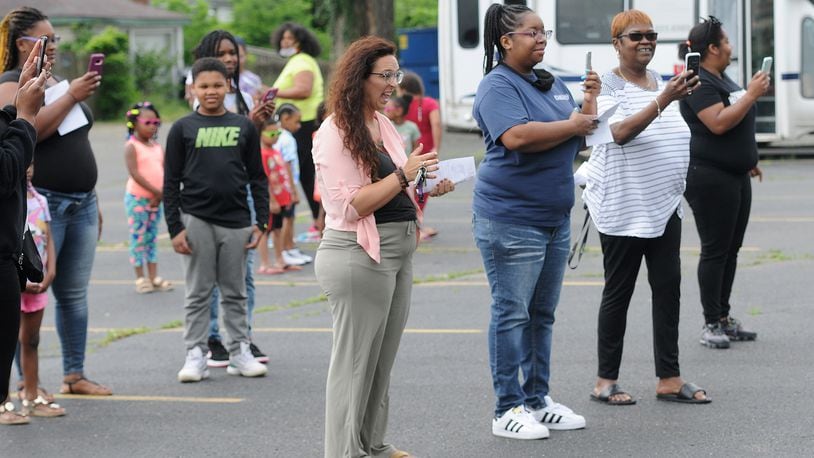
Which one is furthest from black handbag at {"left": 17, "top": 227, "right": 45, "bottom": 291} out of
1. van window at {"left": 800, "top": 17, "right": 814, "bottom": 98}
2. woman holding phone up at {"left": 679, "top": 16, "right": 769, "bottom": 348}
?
van window at {"left": 800, "top": 17, "right": 814, "bottom": 98}

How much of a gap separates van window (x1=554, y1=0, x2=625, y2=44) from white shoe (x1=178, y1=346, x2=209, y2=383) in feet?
43.8

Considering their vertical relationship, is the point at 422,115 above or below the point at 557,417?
above

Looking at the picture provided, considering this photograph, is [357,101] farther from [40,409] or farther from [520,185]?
[40,409]

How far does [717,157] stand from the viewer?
24.1ft

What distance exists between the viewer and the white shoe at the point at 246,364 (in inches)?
295

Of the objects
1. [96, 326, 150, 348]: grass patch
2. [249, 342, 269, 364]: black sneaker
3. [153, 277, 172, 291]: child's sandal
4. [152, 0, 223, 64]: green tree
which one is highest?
[152, 0, 223, 64]: green tree

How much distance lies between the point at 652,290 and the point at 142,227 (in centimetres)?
555

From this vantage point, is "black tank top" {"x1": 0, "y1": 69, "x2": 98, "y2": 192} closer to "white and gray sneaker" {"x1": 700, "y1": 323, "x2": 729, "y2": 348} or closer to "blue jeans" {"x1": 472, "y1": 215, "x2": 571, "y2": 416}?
"blue jeans" {"x1": 472, "y1": 215, "x2": 571, "y2": 416}

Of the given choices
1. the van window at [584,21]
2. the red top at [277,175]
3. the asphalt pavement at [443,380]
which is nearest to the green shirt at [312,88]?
the red top at [277,175]

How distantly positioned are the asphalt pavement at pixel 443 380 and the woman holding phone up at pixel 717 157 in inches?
19.6

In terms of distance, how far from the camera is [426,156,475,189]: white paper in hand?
5207 millimetres

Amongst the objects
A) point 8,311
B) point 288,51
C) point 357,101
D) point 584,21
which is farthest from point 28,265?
point 584,21

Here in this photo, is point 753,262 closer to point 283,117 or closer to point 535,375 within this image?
point 283,117

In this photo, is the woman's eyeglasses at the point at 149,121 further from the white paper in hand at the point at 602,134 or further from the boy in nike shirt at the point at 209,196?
the white paper in hand at the point at 602,134
